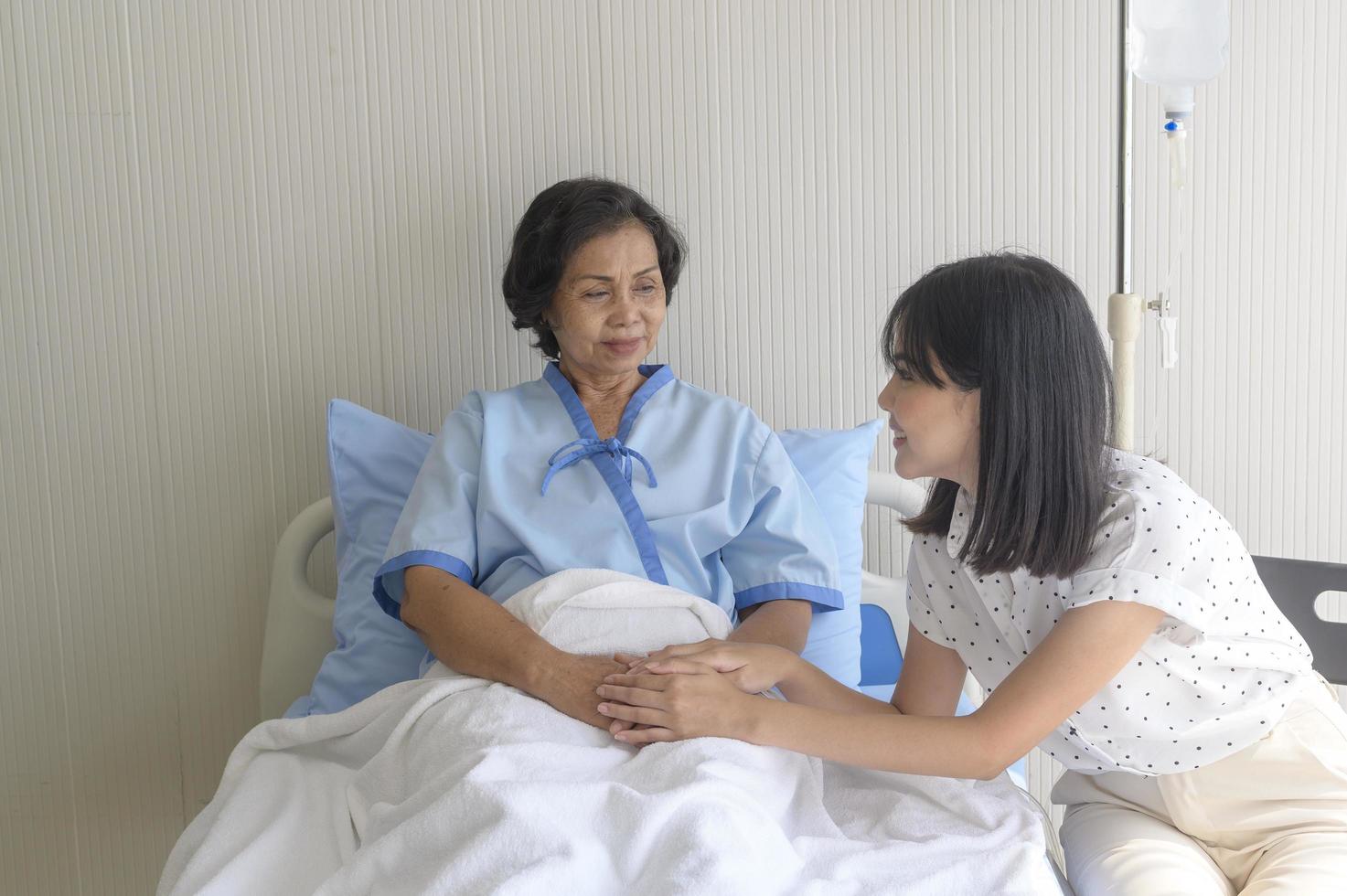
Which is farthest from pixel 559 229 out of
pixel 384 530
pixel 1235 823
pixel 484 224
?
pixel 1235 823

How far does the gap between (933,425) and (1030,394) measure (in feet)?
0.39

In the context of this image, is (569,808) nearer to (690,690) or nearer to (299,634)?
(690,690)

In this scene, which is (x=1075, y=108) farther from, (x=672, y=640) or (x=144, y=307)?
(x=144, y=307)

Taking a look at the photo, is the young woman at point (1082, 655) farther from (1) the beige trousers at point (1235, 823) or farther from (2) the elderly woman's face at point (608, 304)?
(2) the elderly woman's face at point (608, 304)

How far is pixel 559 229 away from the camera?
6.22 ft

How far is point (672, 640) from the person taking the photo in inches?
61.8

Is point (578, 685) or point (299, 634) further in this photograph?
point (299, 634)

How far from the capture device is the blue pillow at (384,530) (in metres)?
1.85

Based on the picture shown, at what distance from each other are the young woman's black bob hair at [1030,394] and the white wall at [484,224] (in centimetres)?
89

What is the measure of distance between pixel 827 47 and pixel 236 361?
1252 millimetres

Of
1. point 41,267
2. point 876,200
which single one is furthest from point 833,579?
point 41,267

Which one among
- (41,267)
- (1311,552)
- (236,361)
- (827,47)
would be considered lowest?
(1311,552)

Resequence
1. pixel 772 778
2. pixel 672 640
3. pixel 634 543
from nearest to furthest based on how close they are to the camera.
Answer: pixel 772 778, pixel 672 640, pixel 634 543

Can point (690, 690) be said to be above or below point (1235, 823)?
above
